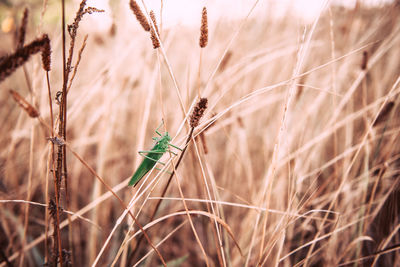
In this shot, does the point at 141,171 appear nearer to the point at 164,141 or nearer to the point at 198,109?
the point at 164,141

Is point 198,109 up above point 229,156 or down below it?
above

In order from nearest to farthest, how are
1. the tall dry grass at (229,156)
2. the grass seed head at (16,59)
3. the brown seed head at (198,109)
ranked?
the grass seed head at (16,59) → the brown seed head at (198,109) → the tall dry grass at (229,156)

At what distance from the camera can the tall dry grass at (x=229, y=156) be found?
0.68 metres

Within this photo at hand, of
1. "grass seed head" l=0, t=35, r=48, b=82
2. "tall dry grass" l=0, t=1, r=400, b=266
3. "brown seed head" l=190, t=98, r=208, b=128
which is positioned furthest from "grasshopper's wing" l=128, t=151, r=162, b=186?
"grass seed head" l=0, t=35, r=48, b=82

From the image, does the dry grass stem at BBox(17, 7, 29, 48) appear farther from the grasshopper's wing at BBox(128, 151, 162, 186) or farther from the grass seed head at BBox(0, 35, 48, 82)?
the grasshopper's wing at BBox(128, 151, 162, 186)

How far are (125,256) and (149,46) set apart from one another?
3.14 feet

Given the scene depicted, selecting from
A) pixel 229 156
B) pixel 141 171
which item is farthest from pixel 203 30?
pixel 229 156

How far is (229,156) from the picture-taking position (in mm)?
1272

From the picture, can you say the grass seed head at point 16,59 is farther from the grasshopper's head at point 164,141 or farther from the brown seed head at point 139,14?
the grasshopper's head at point 164,141

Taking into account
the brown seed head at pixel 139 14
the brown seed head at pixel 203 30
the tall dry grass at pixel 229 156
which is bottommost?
the tall dry grass at pixel 229 156

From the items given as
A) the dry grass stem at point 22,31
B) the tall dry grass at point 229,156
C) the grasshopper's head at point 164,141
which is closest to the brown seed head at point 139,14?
the tall dry grass at point 229,156

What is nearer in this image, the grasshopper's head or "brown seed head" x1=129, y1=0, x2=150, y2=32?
"brown seed head" x1=129, y1=0, x2=150, y2=32

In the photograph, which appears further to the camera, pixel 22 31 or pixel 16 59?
pixel 22 31

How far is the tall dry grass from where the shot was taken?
2.25ft
